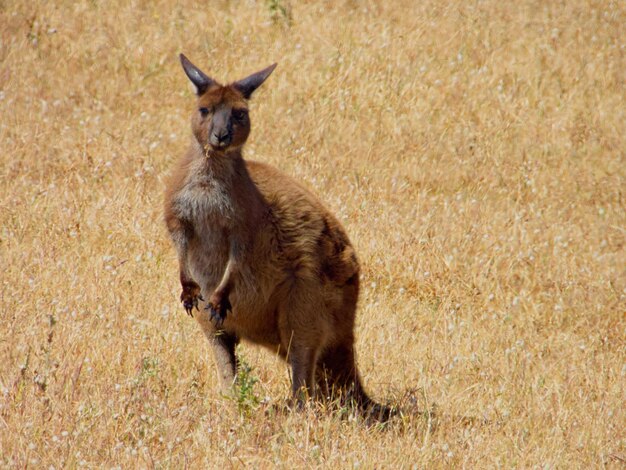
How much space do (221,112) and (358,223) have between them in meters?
3.13

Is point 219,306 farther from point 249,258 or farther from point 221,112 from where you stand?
point 221,112

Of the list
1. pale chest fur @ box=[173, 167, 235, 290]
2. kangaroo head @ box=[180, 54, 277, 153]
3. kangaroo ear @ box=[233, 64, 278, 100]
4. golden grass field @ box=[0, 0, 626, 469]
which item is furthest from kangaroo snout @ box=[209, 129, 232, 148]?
golden grass field @ box=[0, 0, 626, 469]

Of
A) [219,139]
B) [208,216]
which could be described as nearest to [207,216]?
A: [208,216]

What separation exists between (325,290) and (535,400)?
4.87 ft

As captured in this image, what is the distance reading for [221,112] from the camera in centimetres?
553

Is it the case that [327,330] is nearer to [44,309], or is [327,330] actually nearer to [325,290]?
[325,290]

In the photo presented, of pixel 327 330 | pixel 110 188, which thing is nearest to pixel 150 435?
pixel 327 330

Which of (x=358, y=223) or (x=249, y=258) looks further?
(x=358, y=223)

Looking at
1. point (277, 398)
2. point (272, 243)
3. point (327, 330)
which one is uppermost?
point (272, 243)

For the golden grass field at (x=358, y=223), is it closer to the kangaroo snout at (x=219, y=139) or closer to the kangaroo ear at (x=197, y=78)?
the kangaroo snout at (x=219, y=139)

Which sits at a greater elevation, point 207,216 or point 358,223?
point 207,216

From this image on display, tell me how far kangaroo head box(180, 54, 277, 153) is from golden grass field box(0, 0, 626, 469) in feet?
4.22

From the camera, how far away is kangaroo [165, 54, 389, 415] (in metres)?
5.50

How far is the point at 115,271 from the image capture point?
273 inches
